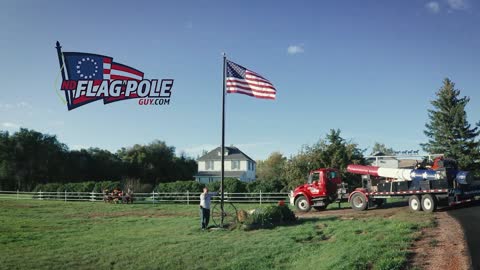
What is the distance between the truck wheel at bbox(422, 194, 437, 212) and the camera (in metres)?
20.6

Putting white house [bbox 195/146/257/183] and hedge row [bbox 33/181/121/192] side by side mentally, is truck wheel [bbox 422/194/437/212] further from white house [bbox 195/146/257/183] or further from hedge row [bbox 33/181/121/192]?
white house [bbox 195/146/257/183]

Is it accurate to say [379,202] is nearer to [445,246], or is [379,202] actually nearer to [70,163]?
[445,246]

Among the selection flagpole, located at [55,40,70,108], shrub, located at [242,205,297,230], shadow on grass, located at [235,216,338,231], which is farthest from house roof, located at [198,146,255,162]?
flagpole, located at [55,40,70,108]

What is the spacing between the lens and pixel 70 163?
2992 inches

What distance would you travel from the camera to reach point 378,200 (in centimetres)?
2441

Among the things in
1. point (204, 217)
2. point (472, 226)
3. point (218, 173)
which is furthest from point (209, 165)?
point (472, 226)

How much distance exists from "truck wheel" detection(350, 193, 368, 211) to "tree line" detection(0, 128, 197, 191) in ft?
152

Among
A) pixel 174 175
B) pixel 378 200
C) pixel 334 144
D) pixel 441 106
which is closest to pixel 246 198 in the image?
pixel 334 144

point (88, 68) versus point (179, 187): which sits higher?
point (88, 68)

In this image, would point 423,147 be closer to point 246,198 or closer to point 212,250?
point 246,198

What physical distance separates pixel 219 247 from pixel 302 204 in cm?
1171

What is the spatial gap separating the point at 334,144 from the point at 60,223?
2088 centimetres

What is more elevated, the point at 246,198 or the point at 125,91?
the point at 125,91

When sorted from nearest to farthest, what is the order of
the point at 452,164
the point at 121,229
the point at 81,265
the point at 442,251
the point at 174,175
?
the point at 442,251
the point at 81,265
the point at 121,229
the point at 452,164
the point at 174,175
